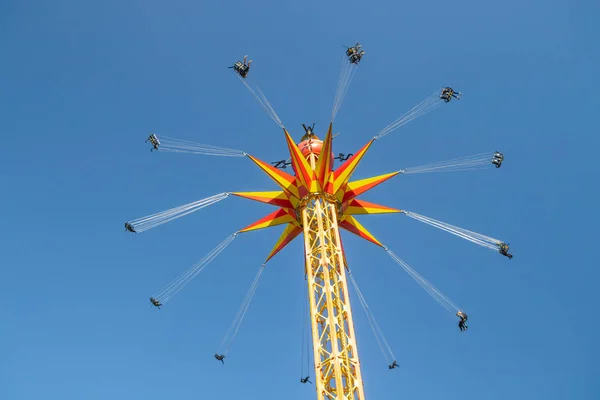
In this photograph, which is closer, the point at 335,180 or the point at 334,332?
the point at 334,332

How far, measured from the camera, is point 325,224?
23969 mm

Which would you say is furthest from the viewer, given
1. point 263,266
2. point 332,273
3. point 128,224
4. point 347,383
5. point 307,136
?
point 307,136

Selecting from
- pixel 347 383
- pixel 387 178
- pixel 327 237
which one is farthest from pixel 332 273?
pixel 387 178

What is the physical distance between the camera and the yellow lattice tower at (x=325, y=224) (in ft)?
66.4

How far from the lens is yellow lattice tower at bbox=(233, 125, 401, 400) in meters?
20.2

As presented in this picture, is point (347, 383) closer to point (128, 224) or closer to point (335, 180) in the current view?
point (335, 180)

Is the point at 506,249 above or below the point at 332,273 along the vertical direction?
above

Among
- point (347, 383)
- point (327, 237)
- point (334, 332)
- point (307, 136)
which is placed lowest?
point (347, 383)

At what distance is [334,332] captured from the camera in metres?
20.8

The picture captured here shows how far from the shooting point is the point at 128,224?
2467 cm

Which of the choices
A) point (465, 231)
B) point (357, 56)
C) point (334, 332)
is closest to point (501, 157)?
point (465, 231)

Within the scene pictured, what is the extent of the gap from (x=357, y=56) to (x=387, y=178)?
5.54 m

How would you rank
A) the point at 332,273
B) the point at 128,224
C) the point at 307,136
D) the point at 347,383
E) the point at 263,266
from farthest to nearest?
the point at 307,136, the point at 263,266, the point at 128,224, the point at 332,273, the point at 347,383

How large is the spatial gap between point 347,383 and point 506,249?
32.2 feet
